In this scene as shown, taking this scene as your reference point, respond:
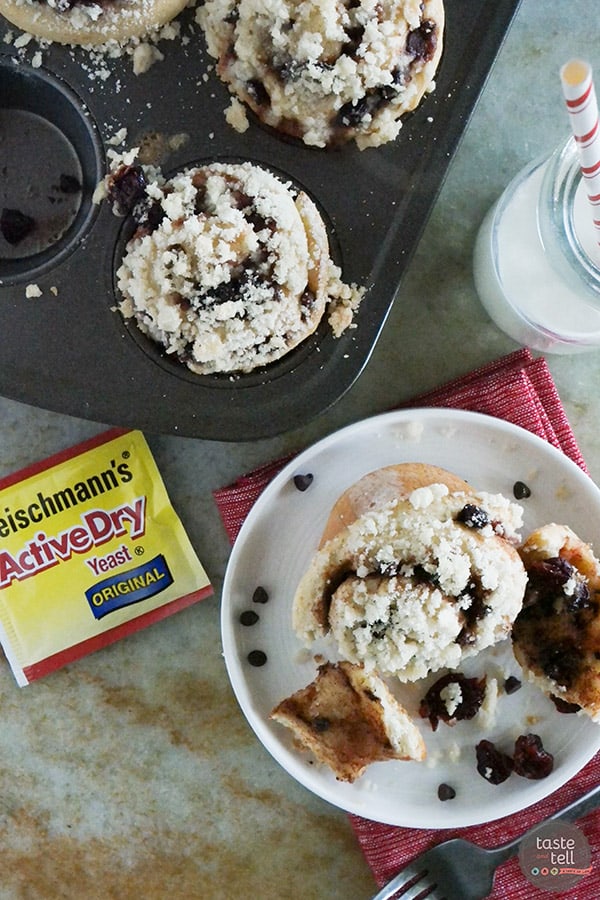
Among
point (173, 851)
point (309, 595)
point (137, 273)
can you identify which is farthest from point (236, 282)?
point (173, 851)

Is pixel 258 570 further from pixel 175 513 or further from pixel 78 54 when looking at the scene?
pixel 78 54

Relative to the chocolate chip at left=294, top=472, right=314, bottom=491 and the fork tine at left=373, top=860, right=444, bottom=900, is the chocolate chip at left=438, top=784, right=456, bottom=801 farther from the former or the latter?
the chocolate chip at left=294, top=472, right=314, bottom=491

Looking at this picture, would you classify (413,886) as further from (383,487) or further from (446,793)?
(383,487)

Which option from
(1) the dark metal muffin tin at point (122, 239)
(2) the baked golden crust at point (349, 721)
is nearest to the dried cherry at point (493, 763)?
(2) the baked golden crust at point (349, 721)

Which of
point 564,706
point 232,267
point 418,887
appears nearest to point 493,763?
point 564,706

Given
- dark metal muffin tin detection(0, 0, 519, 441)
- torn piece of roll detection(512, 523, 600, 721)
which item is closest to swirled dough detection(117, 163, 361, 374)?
dark metal muffin tin detection(0, 0, 519, 441)

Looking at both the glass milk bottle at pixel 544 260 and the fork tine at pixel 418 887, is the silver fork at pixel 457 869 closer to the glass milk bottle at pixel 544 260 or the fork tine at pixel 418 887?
the fork tine at pixel 418 887
